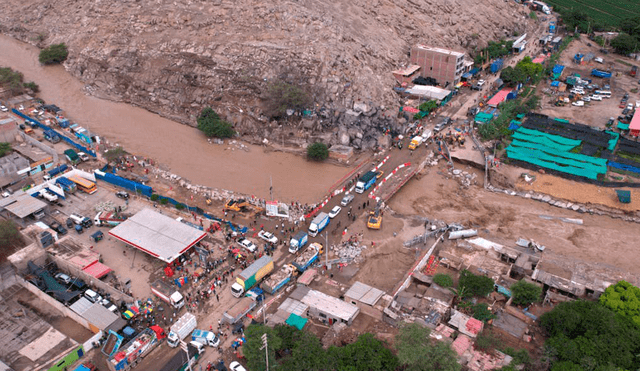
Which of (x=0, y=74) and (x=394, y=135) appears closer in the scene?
(x=394, y=135)

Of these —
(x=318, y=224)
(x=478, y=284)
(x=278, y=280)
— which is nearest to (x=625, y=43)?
(x=478, y=284)

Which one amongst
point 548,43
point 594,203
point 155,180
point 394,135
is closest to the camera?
point 594,203

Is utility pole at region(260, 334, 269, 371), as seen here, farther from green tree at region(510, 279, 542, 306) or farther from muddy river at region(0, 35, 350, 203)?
muddy river at region(0, 35, 350, 203)

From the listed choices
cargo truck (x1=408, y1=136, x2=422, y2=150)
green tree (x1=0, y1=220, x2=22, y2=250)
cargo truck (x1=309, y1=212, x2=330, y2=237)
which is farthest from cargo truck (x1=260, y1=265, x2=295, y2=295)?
cargo truck (x1=408, y1=136, x2=422, y2=150)

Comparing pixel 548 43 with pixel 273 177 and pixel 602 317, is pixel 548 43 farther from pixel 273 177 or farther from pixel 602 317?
pixel 602 317

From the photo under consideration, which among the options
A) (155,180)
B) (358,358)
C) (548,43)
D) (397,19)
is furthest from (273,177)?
(548,43)

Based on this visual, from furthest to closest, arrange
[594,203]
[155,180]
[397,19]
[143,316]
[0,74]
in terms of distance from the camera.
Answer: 1. [397,19]
2. [0,74]
3. [155,180]
4. [594,203]
5. [143,316]

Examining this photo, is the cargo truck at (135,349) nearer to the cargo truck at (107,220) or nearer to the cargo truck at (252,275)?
the cargo truck at (252,275)
